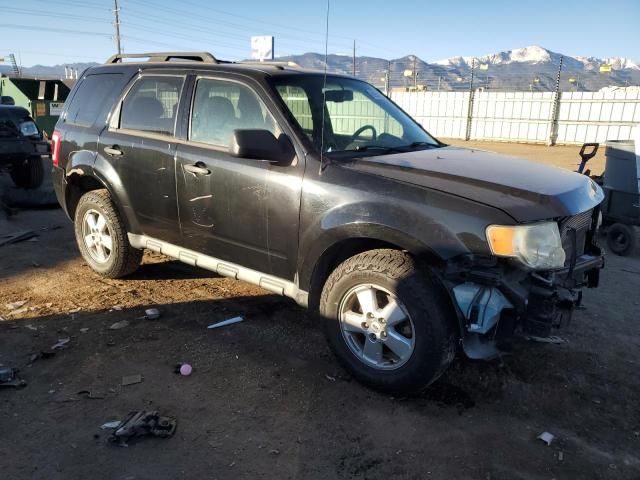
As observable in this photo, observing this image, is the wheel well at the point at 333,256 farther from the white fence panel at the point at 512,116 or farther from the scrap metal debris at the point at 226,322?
the white fence panel at the point at 512,116

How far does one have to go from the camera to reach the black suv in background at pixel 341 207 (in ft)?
9.26

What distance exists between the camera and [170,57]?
4.60 m

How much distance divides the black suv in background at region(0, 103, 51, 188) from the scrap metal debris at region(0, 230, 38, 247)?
99.7 inches

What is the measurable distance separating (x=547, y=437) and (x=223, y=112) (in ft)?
9.93

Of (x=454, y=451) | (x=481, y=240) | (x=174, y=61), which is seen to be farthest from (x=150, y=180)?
(x=454, y=451)

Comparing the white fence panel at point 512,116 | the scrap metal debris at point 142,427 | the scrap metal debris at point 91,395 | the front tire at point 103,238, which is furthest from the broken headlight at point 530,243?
the white fence panel at point 512,116

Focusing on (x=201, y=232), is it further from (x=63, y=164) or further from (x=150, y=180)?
(x=63, y=164)

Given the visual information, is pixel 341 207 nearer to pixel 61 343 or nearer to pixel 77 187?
pixel 61 343

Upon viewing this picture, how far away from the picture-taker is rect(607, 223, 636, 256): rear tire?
21.2ft

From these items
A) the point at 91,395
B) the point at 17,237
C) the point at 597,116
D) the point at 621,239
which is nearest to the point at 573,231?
the point at 91,395

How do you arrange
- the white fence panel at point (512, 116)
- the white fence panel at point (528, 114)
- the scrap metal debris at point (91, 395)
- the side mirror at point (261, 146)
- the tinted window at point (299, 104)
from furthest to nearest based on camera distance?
the white fence panel at point (512, 116) → the white fence panel at point (528, 114) → the tinted window at point (299, 104) → the side mirror at point (261, 146) → the scrap metal debris at point (91, 395)

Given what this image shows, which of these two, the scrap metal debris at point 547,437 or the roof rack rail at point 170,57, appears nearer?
the scrap metal debris at point 547,437

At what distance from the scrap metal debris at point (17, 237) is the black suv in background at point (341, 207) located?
2.10 m

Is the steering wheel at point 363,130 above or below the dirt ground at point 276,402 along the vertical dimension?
above
